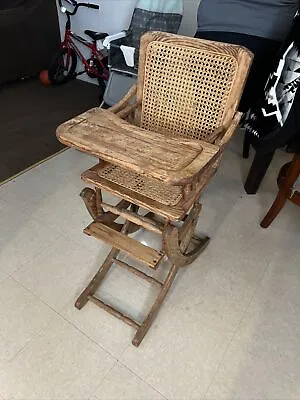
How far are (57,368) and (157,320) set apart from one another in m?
0.41

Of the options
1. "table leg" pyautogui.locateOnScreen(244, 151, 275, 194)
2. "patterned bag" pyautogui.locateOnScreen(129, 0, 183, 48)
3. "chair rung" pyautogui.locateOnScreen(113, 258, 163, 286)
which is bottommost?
"chair rung" pyautogui.locateOnScreen(113, 258, 163, 286)

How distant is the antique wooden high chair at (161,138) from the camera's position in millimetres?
969

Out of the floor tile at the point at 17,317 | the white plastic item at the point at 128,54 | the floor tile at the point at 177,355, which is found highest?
the white plastic item at the point at 128,54

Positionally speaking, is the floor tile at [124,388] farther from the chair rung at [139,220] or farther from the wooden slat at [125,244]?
the chair rung at [139,220]

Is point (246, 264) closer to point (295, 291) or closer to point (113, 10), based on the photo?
point (295, 291)

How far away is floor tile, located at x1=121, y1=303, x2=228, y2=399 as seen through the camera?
3.70ft

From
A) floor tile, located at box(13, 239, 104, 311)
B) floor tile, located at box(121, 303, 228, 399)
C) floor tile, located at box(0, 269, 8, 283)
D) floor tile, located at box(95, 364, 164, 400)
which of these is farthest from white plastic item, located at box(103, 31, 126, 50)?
floor tile, located at box(95, 364, 164, 400)

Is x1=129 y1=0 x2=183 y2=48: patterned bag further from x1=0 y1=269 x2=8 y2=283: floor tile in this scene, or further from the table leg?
x1=0 y1=269 x2=8 y2=283: floor tile

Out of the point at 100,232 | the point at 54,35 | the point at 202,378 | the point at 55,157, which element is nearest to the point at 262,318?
the point at 202,378

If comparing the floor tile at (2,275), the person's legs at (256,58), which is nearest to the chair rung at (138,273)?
the floor tile at (2,275)

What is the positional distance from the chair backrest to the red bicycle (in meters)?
1.71

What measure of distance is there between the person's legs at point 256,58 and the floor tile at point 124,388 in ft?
4.68

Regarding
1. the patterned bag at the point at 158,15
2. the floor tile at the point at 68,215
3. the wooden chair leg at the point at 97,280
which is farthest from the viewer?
the patterned bag at the point at 158,15

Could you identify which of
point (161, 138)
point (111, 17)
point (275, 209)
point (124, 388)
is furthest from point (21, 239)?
point (111, 17)
